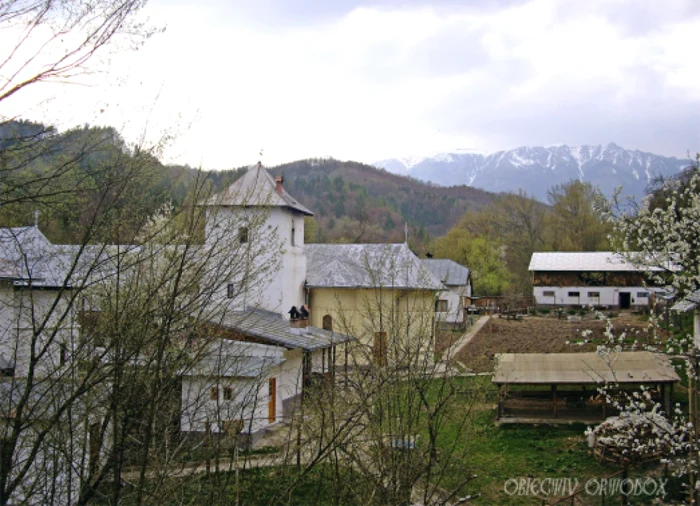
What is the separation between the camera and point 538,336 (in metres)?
31.1

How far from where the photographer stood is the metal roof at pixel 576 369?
16.7 meters

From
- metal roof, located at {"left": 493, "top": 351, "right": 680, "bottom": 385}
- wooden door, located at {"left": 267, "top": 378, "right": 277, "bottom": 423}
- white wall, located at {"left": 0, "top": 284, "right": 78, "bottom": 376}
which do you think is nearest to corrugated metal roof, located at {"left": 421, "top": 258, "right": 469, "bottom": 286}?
metal roof, located at {"left": 493, "top": 351, "right": 680, "bottom": 385}

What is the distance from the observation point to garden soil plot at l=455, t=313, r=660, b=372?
2664 cm

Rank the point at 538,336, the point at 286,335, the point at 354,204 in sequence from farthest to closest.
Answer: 1. the point at 354,204
2. the point at 538,336
3. the point at 286,335

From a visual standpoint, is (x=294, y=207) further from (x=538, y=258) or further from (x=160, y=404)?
(x=538, y=258)

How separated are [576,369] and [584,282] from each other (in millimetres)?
31037

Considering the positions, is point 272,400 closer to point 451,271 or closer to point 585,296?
point 451,271

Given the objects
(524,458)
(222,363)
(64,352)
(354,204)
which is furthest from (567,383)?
(354,204)

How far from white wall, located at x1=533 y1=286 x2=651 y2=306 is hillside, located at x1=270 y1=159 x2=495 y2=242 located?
3203cm

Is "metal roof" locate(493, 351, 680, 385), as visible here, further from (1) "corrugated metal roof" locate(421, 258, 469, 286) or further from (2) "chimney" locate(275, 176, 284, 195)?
(1) "corrugated metal roof" locate(421, 258, 469, 286)

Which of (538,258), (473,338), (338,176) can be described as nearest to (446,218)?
(338,176)

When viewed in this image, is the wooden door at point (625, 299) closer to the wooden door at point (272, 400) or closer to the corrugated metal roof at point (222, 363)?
the wooden door at point (272, 400)

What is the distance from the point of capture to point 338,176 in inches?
4894

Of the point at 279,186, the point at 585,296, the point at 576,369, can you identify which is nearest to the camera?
the point at 576,369
